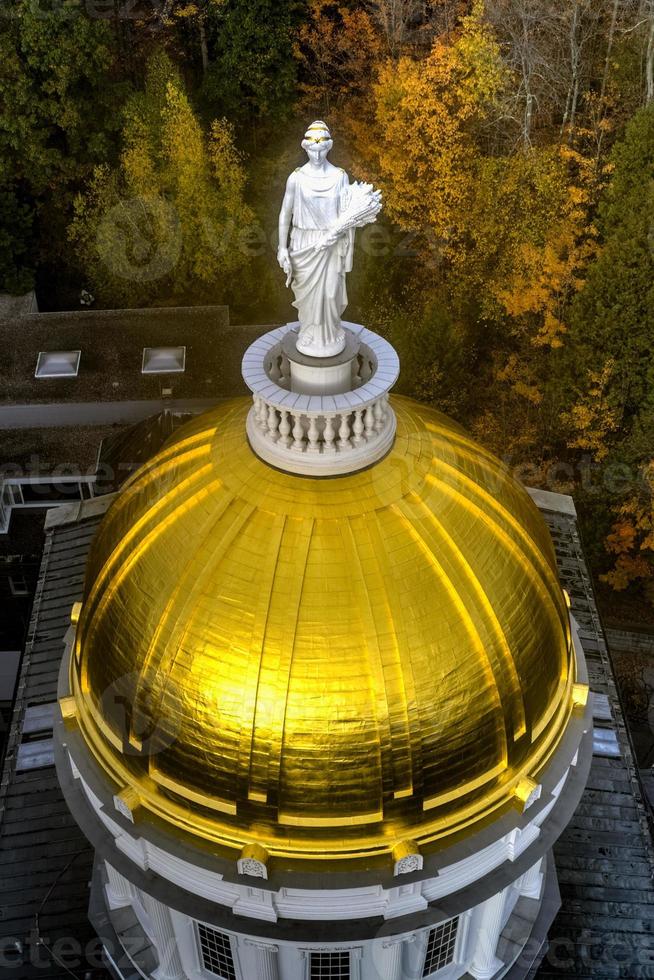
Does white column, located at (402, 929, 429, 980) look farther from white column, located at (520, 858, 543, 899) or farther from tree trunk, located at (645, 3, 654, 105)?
tree trunk, located at (645, 3, 654, 105)

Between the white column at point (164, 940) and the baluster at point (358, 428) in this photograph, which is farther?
the white column at point (164, 940)

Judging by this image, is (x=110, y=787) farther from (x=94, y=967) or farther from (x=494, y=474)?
(x=494, y=474)

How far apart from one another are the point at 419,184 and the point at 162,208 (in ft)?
48.2

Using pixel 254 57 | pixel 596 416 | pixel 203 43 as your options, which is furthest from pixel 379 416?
pixel 203 43

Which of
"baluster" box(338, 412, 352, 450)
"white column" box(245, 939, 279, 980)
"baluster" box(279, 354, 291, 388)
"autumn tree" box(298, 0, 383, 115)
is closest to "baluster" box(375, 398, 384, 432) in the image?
"baluster" box(338, 412, 352, 450)

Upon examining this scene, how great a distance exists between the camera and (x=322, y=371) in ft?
70.4

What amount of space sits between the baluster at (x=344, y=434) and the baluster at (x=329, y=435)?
15 cm

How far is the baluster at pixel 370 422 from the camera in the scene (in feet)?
70.4

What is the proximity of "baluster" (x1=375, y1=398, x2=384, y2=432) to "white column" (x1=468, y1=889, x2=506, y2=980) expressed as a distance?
40.9ft

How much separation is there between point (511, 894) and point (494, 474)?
11.8 metres

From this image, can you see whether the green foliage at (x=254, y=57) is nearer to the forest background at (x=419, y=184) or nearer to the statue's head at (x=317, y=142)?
the forest background at (x=419, y=184)

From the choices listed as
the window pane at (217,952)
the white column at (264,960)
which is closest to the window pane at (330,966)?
the white column at (264,960)

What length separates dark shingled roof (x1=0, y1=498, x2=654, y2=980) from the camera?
93.4 feet

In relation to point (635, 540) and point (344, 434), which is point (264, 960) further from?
point (635, 540)
